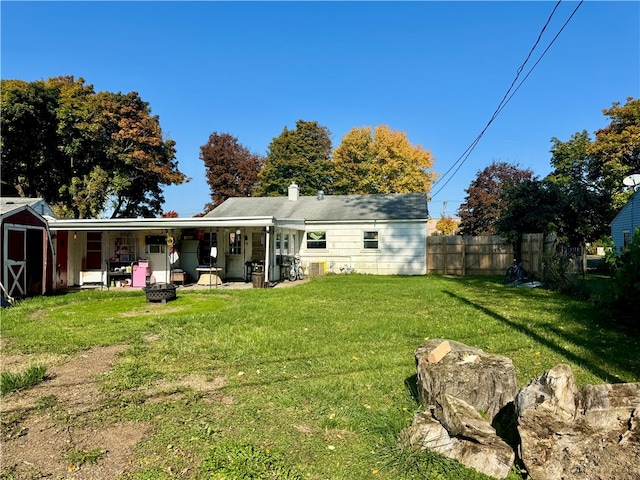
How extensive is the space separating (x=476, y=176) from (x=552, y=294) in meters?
30.4

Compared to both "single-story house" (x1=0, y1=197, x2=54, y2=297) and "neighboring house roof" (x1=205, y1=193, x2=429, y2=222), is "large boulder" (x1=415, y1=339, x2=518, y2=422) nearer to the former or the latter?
"single-story house" (x1=0, y1=197, x2=54, y2=297)

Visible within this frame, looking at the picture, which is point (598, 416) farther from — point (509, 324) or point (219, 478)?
point (509, 324)

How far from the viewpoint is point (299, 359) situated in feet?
17.6

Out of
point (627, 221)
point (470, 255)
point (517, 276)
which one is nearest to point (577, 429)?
point (517, 276)

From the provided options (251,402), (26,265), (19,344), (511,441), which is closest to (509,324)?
(511,441)

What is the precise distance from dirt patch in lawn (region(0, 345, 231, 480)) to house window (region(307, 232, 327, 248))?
48.2ft

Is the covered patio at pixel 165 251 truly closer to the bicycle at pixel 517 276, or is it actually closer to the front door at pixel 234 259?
the front door at pixel 234 259

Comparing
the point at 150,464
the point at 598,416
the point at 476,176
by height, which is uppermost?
the point at 476,176

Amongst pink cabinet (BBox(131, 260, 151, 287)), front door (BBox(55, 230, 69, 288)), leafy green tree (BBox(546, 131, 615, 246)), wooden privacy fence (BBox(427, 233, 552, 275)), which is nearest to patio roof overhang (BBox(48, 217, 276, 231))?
front door (BBox(55, 230, 69, 288))

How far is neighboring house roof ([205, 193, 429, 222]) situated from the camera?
19.1 m

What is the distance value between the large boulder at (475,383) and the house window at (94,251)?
14776mm

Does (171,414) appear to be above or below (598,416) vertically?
below

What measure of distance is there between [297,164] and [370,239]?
17814 millimetres

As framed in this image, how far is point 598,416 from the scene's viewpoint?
2.67m
